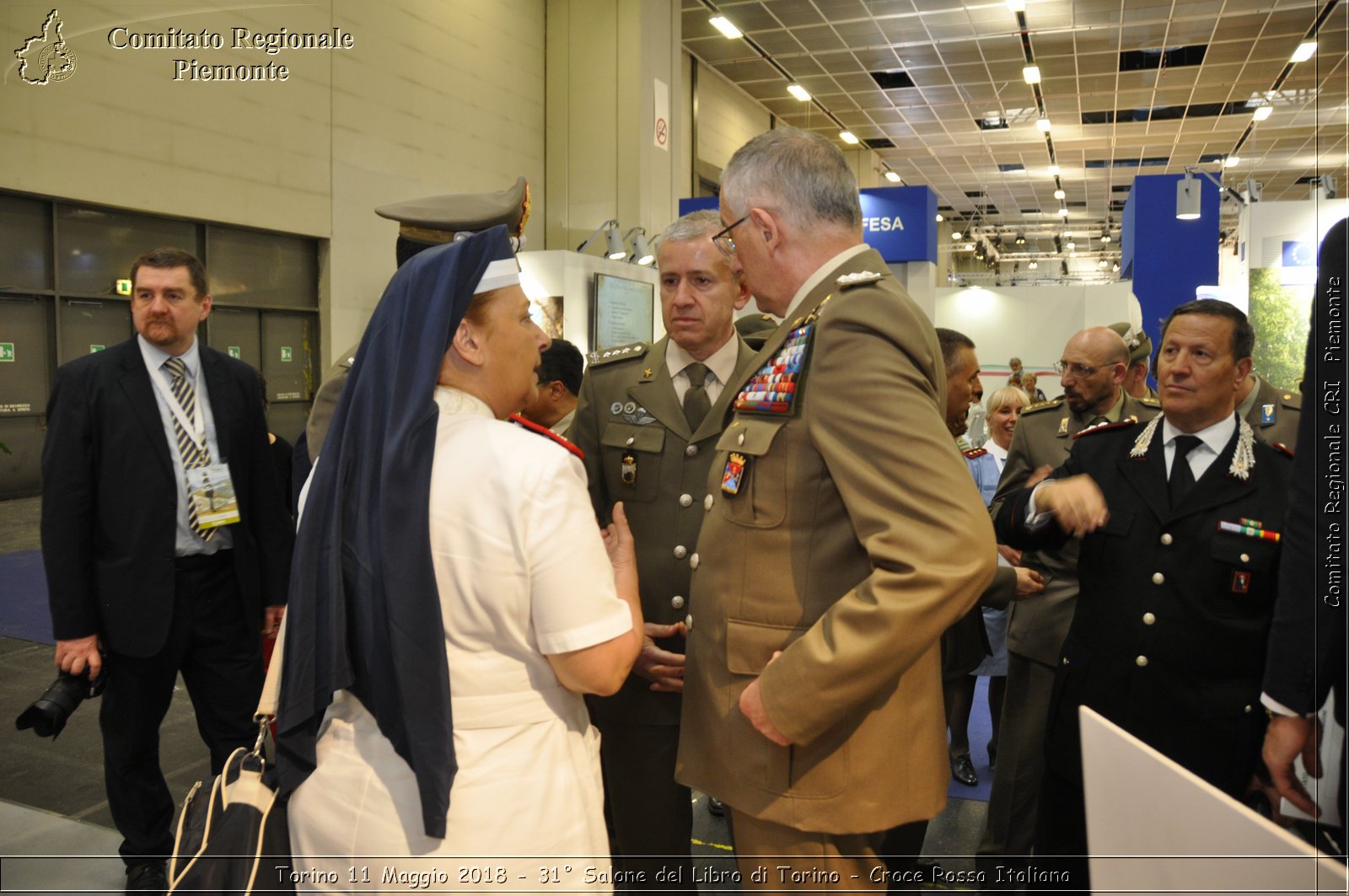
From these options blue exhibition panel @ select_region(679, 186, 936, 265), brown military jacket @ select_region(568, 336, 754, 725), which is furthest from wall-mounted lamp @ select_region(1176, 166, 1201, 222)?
brown military jacket @ select_region(568, 336, 754, 725)

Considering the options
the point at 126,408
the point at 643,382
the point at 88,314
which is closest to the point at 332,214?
the point at 88,314

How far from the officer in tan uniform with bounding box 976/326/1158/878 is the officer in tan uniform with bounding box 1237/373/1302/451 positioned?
0.52 m

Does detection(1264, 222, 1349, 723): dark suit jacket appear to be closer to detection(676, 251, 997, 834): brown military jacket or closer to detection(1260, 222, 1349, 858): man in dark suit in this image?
detection(1260, 222, 1349, 858): man in dark suit

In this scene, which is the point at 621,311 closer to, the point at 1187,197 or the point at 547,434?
the point at 1187,197

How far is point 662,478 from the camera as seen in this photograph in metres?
2.26

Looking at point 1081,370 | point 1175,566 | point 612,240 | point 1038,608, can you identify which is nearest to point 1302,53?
point 612,240

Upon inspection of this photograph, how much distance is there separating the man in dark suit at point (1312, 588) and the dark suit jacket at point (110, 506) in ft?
8.67

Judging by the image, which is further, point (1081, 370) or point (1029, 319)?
point (1029, 319)

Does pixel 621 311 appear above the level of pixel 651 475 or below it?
above

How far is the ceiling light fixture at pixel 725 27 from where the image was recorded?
39.0 ft

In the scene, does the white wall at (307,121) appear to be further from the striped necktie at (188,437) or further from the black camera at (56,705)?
the black camera at (56,705)

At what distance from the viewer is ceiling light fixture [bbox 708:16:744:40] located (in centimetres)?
1190

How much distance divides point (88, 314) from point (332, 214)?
227 centimetres

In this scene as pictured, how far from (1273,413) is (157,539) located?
151 inches
